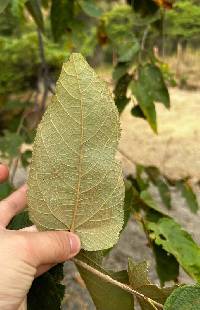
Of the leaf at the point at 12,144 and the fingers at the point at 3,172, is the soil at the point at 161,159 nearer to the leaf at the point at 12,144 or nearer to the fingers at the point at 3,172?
the leaf at the point at 12,144

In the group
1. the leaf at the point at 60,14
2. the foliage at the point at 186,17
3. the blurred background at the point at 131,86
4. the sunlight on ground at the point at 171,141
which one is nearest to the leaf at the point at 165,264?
the blurred background at the point at 131,86

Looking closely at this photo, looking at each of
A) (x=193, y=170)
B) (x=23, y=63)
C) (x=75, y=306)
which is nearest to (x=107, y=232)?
(x=75, y=306)

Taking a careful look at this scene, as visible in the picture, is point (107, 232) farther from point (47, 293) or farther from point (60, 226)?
point (47, 293)

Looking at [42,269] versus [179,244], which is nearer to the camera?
[42,269]

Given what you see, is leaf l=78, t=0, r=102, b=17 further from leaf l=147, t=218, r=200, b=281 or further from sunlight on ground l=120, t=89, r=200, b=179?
sunlight on ground l=120, t=89, r=200, b=179

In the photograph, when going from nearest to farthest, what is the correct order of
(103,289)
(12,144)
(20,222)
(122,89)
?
1. (103,289)
2. (20,222)
3. (122,89)
4. (12,144)

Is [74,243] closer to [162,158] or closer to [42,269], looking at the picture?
[42,269]

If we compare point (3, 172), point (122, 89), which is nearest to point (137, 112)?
point (122, 89)
